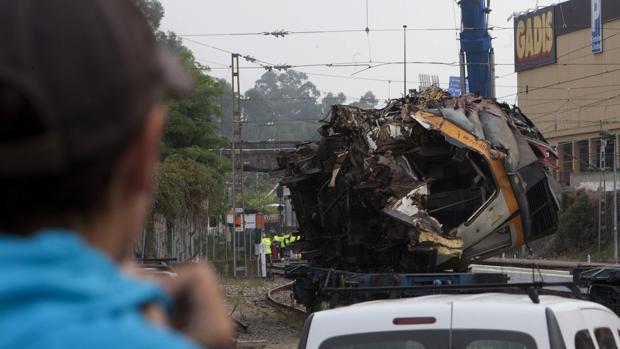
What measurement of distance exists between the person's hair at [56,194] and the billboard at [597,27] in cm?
6477

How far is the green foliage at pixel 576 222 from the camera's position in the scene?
59125 mm

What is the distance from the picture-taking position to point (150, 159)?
1.34 metres

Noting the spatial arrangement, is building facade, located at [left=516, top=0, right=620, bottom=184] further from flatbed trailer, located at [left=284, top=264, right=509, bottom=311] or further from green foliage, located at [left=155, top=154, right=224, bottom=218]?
flatbed trailer, located at [left=284, top=264, right=509, bottom=311]

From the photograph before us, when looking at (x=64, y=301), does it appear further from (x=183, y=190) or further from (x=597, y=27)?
(x=597, y=27)

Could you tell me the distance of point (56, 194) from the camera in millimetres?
A: 1224

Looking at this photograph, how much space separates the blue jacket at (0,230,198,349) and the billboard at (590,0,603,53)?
64.8 m

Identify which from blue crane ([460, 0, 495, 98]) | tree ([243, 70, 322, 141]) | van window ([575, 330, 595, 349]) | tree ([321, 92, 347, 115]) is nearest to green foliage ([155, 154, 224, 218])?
blue crane ([460, 0, 495, 98])

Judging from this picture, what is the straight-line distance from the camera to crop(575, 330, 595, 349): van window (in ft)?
19.4

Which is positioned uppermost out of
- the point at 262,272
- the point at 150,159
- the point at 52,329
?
the point at 150,159

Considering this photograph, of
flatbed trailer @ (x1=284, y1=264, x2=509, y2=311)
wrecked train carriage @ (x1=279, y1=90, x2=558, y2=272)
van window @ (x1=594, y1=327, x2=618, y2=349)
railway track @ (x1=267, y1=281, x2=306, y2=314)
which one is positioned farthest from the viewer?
railway track @ (x1=267, y1=281, x2=306, y2=314)

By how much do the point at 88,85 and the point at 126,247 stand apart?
27 cm

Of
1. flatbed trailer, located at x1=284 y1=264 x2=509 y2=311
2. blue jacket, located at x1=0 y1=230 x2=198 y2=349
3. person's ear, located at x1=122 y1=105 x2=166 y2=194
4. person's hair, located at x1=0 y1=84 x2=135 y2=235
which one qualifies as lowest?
flatbed trailer, located at x1=284 y1=264 x2=509 y2=311

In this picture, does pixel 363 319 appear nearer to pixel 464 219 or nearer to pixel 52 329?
pixel 52 329

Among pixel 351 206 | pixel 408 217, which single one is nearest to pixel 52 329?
pixel 408 217
